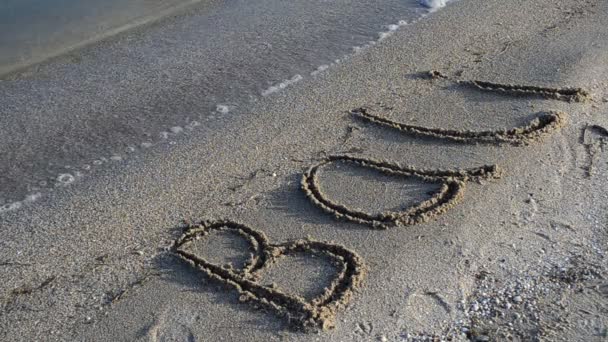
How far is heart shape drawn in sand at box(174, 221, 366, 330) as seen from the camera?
416cm

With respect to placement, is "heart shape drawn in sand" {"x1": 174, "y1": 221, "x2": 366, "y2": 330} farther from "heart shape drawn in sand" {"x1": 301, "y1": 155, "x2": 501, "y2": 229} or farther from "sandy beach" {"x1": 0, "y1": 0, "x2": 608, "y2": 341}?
"heart shape drawn in sand" {"x1": 301, "y1": 155, "x2": 501, "y2": 229}

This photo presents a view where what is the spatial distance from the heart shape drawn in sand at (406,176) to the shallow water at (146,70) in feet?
4.51

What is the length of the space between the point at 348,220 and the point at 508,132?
1633 mm

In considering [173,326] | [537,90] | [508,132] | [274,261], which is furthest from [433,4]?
[173,326]

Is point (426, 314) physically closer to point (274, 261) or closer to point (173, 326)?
point (274, 261)

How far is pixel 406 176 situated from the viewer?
528 cm

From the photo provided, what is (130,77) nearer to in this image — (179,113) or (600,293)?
(179,113)

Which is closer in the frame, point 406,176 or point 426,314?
point 426,314

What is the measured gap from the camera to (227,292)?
14.4 feet

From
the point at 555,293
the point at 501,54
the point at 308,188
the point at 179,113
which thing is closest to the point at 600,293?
the point at 555,293

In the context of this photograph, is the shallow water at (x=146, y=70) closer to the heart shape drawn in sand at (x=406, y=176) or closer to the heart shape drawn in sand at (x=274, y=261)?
the heart shape drawn in sand at (x=406, y=176)

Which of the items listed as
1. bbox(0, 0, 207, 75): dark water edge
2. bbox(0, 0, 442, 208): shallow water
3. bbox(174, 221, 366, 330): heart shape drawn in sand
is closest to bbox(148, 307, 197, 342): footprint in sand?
bbox(174, 221, 366, 330): heart shape drawn in sand

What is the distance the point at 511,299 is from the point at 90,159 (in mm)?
3565

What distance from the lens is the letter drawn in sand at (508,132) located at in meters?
5.59
